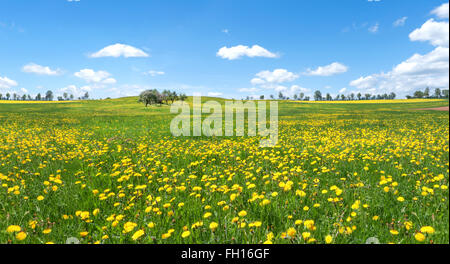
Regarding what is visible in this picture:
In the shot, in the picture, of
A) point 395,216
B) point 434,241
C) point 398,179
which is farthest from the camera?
point 398,179

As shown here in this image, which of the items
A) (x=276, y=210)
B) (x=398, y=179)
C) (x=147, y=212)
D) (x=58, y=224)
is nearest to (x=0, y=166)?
(x=58, y=224)

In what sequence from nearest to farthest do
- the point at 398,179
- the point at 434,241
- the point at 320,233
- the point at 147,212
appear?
the point at 434,241 < the point at 320,233 < the point at 147,212 < the point at 398,179

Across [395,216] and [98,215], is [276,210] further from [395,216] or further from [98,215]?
[98,215]

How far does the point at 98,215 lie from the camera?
285 cm

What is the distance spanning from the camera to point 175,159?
18.6 feet

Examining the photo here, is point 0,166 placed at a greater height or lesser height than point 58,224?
greater

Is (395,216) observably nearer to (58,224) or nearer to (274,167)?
(274,167)

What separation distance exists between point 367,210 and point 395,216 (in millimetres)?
285

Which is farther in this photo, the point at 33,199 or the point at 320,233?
the point at 33,199

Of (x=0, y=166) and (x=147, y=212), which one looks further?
(x=0, y=166)
